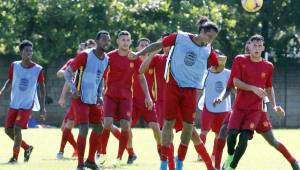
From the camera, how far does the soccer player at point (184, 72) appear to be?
1222cm

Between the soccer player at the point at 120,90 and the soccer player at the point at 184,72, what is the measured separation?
2709 mm

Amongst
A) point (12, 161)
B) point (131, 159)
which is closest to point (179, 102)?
point (131, 159)

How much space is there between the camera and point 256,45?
1273cm

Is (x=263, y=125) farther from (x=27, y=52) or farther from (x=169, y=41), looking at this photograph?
(x=27, y=52)

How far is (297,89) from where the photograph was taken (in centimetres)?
3712

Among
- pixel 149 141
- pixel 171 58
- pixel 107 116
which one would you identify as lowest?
pixel 149 141

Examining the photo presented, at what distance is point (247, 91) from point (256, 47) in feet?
2.12

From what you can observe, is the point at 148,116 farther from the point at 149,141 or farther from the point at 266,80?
the point at 149,141

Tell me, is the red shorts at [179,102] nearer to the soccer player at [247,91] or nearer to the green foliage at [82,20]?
the soccer player at [247,91]

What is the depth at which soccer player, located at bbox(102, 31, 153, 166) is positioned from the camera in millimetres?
14992

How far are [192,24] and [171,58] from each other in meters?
23.2

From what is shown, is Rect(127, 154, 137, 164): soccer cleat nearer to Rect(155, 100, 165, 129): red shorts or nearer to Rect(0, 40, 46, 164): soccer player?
Rect(155, 100, 165, 129): red shorts

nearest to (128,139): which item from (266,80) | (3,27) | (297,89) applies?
(266,80)

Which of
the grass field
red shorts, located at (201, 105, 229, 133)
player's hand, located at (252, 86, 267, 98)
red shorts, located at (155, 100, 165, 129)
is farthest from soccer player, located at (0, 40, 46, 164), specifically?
player's hand, located at (252, 86, 267, 98)
